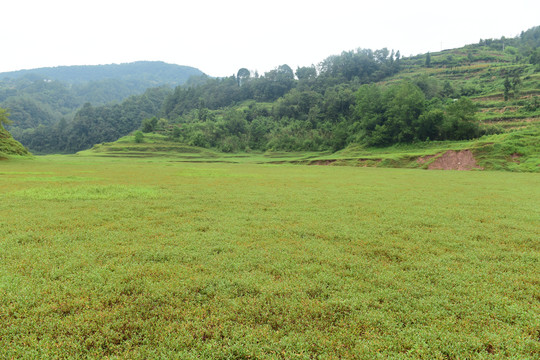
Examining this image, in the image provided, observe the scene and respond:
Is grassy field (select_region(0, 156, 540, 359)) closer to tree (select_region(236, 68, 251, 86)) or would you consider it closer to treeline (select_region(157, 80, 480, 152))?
treeline (select_region(157, 80, 480, 152))

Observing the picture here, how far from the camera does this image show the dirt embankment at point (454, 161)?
1464 inches

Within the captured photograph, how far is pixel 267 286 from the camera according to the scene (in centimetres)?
475

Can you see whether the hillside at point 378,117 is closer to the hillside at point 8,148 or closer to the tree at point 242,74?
the tree at point 242,74

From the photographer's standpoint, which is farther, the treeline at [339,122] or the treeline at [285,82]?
the treeline at [285,82]

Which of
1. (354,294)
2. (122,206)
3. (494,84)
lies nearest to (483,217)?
(354,294)

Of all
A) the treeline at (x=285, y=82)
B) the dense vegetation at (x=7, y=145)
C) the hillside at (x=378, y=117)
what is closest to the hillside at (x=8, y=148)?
the dense vegetation at (x=7, y=145)

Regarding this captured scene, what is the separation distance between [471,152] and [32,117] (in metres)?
248

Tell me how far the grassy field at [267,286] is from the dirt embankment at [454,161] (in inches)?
1299

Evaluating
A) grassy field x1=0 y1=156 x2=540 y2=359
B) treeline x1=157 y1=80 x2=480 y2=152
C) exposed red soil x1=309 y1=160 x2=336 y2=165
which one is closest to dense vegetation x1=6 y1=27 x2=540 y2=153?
treeline x1=157 y1=80 x2=480 y2=152

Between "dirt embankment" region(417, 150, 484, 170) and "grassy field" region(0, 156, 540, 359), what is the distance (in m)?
33.0

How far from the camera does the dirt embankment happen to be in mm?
37188

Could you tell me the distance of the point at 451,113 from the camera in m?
50.5

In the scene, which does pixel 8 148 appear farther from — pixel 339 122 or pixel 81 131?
pixel 81 131

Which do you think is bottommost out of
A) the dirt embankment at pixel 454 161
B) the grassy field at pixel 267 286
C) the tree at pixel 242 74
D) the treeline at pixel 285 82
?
the grassy field at pixel 267 286
